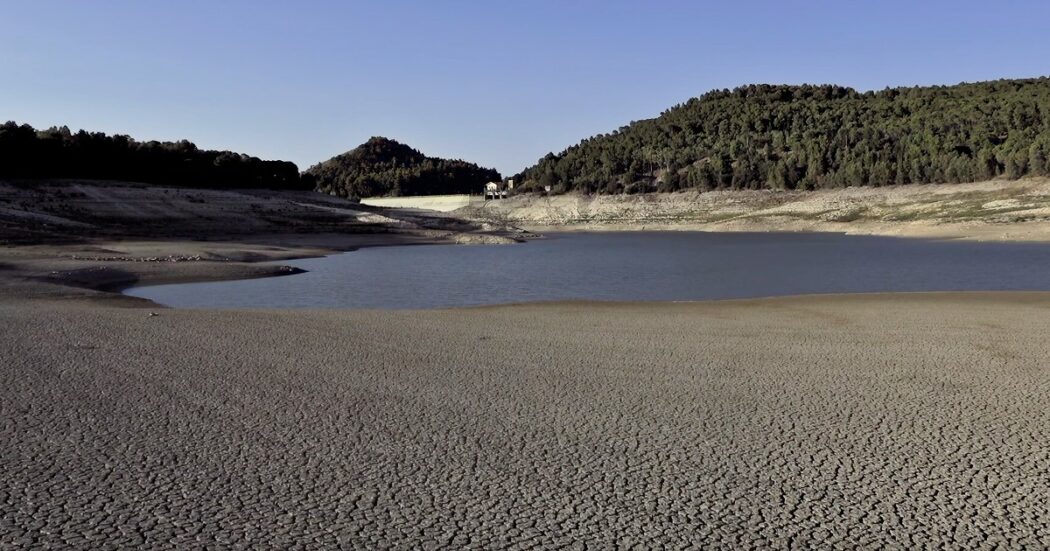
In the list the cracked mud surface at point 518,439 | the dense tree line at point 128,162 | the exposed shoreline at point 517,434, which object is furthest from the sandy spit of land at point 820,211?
the cracked mud surface at point 518,439

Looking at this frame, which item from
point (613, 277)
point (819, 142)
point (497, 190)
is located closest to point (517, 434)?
point (613, 277)

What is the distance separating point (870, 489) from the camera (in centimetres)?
700

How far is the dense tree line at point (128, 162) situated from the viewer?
64.8 metres

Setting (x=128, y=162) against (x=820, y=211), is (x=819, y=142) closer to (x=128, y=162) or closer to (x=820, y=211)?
(x=820, y=211)

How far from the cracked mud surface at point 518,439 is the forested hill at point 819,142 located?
296ft

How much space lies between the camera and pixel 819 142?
126375 millimetres

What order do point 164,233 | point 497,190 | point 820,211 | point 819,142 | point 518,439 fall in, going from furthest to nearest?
point 497,190 → point 819,142 → point 820,211 → point 164,233 → point 518,439

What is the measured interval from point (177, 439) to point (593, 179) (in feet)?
450

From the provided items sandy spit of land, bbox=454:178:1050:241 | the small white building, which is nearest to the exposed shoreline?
sandy spit of land, bbox=454:178:1050:241

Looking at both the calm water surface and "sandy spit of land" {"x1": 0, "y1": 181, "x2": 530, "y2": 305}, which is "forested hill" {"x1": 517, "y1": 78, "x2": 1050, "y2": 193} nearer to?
"sandy spit of land" {"x1": 0, "y1": 181, "x2": 530, "y2": 305}

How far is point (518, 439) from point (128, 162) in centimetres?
7918

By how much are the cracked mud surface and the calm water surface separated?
1013 cm

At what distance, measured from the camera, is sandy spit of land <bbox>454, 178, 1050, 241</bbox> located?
6675 centimetres

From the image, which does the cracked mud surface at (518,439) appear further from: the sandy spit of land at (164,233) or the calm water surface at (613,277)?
the sandy spit of land at (164,233)
